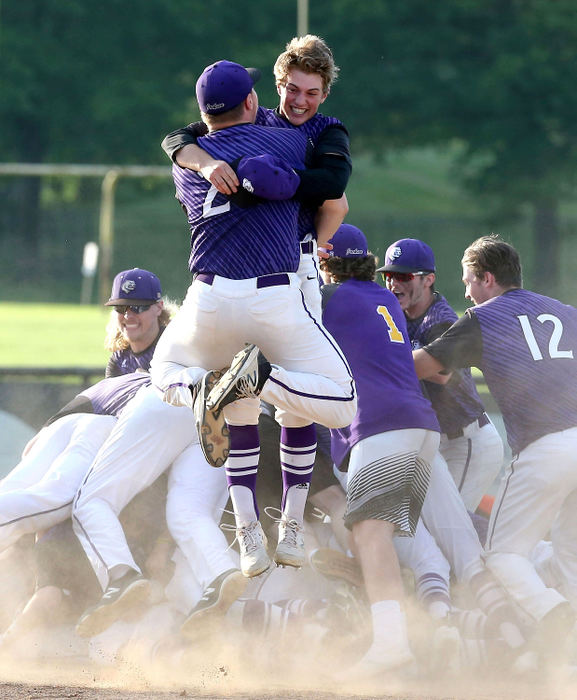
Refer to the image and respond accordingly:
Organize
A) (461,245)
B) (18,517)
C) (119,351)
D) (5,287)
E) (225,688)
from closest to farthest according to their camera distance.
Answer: (225,688) → (18,517) → (119,351) → (5,287) → (461,245)

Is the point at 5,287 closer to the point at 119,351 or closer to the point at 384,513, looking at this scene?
the point at 119,351

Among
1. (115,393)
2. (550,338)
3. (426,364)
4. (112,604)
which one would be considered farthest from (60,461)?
(550,338)

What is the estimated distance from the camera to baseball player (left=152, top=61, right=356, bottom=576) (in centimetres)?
451

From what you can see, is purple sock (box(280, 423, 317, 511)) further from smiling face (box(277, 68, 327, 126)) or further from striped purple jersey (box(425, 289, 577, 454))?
smiling face (box(277, 68, 327, 126))

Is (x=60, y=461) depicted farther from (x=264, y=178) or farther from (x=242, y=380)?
(x=264, y=178)

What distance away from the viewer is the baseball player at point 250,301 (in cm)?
451

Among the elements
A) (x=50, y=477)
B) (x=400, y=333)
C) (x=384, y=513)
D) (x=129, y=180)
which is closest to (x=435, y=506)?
(x=384, y=513)

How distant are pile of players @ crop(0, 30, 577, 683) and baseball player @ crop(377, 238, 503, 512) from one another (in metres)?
0.36

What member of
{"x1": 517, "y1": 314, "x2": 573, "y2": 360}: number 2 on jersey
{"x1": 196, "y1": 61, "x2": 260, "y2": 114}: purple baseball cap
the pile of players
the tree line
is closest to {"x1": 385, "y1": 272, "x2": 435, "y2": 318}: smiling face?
the pile of players

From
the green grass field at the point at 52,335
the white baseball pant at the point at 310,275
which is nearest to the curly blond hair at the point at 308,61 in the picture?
the white baseball pant at the point at 310,275

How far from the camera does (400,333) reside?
5207 millimetres

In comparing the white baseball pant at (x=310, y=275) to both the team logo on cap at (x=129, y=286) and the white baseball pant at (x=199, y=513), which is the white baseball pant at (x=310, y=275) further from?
the team logo on cap at (x=129, y=286)

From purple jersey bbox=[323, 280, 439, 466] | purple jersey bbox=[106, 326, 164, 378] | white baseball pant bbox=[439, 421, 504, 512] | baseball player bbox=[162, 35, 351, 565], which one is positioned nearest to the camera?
baseball player bbox=[162, 35, 351, 565]

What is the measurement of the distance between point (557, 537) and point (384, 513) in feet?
3.10
